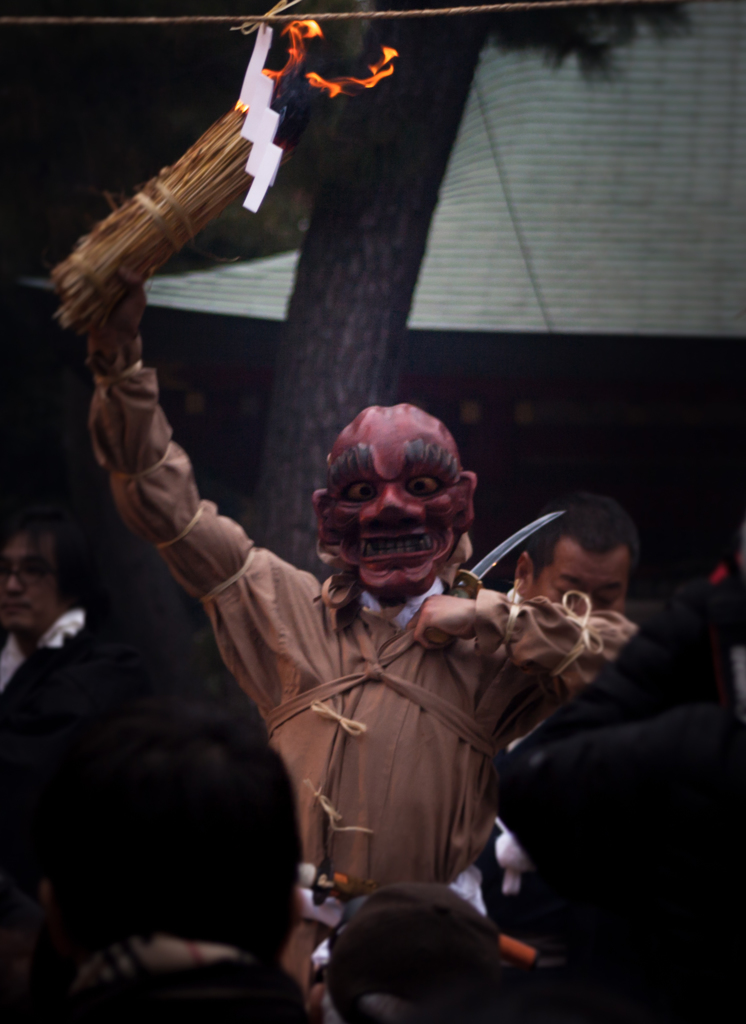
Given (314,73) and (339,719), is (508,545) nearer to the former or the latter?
(339,719)

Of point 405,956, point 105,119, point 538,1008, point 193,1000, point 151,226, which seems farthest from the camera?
point 105,119

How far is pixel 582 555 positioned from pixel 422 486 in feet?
1.11

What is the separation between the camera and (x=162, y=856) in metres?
0.87

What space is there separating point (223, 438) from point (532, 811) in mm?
1262

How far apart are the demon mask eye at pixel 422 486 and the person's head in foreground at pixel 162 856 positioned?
0.93 m

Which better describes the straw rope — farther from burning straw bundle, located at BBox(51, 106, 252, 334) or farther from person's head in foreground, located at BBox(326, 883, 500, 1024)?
person's head in foreground, located at BBox(326, 883, 500, 1024)

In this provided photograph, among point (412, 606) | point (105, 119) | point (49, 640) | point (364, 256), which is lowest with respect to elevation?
point (49, 640)

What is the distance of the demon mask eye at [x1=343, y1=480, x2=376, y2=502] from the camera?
5.91 ft

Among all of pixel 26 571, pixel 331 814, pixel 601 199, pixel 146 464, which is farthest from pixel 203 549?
A: pixel 601 199

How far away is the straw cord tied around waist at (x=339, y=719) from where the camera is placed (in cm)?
173

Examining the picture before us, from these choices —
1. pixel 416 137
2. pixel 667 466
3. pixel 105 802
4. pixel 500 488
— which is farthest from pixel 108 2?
pixel 105 802

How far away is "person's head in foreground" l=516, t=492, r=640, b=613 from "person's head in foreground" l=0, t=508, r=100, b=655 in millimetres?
1072

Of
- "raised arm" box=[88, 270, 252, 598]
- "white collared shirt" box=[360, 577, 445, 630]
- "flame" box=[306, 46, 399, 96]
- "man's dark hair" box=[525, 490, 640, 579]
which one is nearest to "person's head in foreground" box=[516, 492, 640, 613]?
"man's dark hair" box=[525, 490, 640, 579]

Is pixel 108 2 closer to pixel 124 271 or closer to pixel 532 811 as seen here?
pixel 124 271
